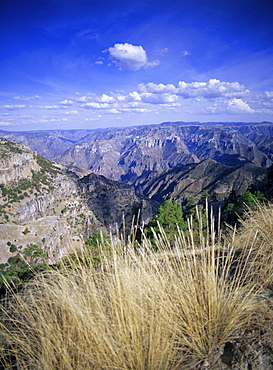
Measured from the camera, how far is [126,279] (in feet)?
6.03

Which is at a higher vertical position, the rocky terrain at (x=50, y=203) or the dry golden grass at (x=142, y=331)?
the dry golden grass at (x=142, y=331)

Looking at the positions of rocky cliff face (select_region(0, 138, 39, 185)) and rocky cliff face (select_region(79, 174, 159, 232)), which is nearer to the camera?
rocky cliff face (select_region(79, 174, 159, 232))

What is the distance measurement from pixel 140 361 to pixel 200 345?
0.53m

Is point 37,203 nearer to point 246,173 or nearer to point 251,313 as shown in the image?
point 251,313

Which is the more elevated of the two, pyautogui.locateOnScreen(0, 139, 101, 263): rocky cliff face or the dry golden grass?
the dry golden grass

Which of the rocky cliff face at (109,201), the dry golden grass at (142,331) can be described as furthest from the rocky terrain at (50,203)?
the dry golden grass at (142,331)

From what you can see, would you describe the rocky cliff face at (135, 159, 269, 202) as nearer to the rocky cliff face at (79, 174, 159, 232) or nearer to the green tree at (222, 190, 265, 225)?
the rocky cliff face at (79, 174, 159, 232)

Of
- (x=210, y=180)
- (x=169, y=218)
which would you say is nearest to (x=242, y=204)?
(x=169, y=218)

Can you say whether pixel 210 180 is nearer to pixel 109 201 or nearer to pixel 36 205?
pixel 109 201

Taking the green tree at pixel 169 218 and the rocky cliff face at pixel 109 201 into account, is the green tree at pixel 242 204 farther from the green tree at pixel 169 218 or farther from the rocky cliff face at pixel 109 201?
the rocky cliff face at pixel 109 201

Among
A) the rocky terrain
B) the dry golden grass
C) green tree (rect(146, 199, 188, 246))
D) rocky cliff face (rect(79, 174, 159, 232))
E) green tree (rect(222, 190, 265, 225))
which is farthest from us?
rocky cliff face (rect(79, 174, 159, 232))

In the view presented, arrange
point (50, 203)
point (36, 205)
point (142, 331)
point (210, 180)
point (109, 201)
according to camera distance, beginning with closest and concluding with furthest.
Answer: point (142, 331) < point (36, 205) < point (50, 203) < point (109, 201) < point (210, 180)

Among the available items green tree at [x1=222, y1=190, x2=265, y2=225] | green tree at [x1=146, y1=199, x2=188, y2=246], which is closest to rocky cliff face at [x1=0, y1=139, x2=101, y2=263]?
green tree at [x1=146, y1=199, x2=188, y2=246]

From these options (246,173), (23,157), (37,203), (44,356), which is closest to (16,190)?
(37,203)
